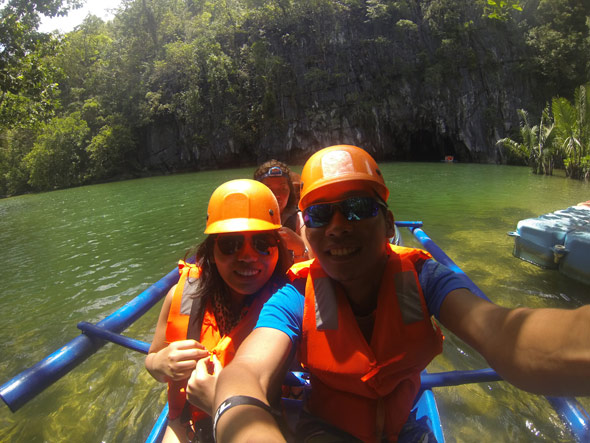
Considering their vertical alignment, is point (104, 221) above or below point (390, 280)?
below

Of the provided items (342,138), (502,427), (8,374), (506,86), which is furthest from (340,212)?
(506,86)

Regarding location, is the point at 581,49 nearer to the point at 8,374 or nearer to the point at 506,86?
the point at 506,86

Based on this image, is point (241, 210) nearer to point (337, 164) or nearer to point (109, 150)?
point (337, 164)

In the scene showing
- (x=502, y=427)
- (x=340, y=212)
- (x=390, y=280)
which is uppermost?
(x=340, y=212)

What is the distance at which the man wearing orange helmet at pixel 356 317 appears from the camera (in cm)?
116

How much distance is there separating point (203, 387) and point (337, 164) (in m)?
0.97

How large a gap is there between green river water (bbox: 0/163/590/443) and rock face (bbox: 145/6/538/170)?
16.7 m

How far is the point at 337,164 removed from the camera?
51.2 inches

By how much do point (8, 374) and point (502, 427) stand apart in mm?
4629

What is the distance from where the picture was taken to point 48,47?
10508mm

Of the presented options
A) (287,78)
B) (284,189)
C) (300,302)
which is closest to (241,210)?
(300,302)

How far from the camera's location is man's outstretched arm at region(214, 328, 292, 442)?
34.0 inches

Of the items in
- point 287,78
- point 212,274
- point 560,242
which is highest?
point 287,78

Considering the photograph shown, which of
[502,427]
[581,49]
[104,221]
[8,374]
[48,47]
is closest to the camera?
[502,427]
